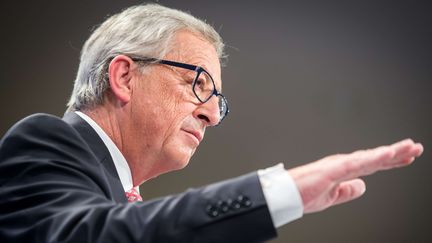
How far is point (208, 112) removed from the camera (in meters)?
1.43

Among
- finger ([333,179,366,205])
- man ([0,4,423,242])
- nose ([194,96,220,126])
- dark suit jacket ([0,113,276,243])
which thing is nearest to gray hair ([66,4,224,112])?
man ([0,4,423,242])

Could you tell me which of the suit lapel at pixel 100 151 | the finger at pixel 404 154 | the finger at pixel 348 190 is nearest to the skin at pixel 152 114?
the suit lapel at pixel 100 151

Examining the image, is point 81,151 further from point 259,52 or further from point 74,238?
point 259,52

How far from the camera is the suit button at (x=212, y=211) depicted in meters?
0.71

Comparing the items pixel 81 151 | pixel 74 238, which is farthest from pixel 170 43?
pixel 74 238

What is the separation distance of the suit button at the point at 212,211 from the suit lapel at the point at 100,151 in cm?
39

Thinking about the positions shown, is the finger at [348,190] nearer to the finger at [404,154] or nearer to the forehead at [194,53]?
the finger at [404,154]

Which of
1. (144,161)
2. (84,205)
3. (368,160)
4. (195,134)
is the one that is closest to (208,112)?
(195,134)

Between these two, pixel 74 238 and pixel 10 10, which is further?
pixel 10 10

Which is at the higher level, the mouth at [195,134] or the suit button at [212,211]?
the suit button at [212,211]

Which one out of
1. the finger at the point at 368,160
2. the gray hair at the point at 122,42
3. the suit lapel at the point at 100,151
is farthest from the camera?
the gray hair at the point at 122,42

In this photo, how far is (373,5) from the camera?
99.8 inches

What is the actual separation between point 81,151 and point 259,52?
5.48 ft

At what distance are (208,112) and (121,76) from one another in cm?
24
